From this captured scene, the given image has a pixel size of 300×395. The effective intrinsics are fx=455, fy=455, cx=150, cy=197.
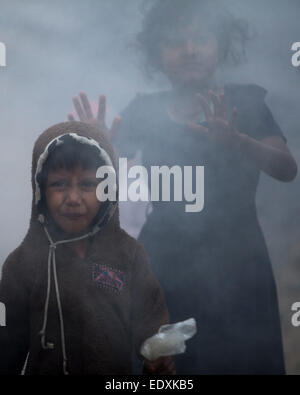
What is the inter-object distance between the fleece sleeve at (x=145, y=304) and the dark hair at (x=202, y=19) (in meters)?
0.50

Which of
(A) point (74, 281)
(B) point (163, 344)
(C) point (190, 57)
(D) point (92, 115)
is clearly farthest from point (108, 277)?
(C) point (190, 57)

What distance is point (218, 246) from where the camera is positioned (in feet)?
3.72

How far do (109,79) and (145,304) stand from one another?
1.84 feet

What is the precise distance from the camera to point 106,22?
3.77 feet

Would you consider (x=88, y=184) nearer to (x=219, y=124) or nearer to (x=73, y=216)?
(x=73, y=216)

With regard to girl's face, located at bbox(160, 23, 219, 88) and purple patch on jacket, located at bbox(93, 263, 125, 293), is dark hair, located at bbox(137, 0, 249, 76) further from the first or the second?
purple patch on jacket, located at bbox(93, 263, 125, 293)

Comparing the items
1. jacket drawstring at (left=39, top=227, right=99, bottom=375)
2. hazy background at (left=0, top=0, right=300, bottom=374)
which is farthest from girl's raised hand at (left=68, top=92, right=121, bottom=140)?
jacket drawstring at (left=39, top=227, right=99, bottom=375)

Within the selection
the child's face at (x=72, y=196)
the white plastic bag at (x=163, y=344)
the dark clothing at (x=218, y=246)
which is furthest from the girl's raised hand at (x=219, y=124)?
the white plastic bag at (x=163, y=344)

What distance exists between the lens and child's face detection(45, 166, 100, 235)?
3.35ft

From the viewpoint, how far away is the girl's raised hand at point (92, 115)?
3.63ft

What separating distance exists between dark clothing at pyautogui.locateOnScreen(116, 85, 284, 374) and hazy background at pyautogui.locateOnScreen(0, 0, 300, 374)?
42mm
